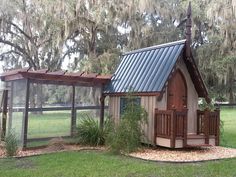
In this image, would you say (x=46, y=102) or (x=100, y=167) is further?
(x=46, y=102)

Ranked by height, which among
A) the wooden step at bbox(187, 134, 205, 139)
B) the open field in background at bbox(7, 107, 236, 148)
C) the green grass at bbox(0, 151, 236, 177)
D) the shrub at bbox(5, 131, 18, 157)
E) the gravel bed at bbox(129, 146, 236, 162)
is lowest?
the green grass at bbox(0, 151, 236, 177)

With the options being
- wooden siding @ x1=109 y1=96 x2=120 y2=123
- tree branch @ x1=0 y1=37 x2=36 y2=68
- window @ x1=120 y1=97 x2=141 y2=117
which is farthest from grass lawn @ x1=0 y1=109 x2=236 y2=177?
tree branch @ x1=0 y1=37 x2=36 y2=68

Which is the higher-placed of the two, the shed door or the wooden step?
the shed door

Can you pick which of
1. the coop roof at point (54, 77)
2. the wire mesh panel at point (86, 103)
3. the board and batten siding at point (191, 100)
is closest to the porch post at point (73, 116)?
the wire mesh panel at point (86, 103)

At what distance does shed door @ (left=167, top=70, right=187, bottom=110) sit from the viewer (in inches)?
421

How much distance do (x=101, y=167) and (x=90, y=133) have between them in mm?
3564

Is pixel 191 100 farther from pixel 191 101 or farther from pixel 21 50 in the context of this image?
pixel 21 50

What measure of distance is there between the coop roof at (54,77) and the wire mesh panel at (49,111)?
8.5 inches

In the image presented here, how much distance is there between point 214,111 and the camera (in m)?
10.4

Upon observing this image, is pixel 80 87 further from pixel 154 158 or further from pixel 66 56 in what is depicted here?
pixel 66 56

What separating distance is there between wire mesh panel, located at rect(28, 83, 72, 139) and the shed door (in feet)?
10.2

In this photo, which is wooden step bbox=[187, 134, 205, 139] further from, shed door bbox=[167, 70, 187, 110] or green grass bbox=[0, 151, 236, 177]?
green grass bbox=[0, 151, 236, 177]

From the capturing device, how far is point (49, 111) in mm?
11062

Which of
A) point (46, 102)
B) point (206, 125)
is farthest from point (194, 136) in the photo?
point (46, 102)
